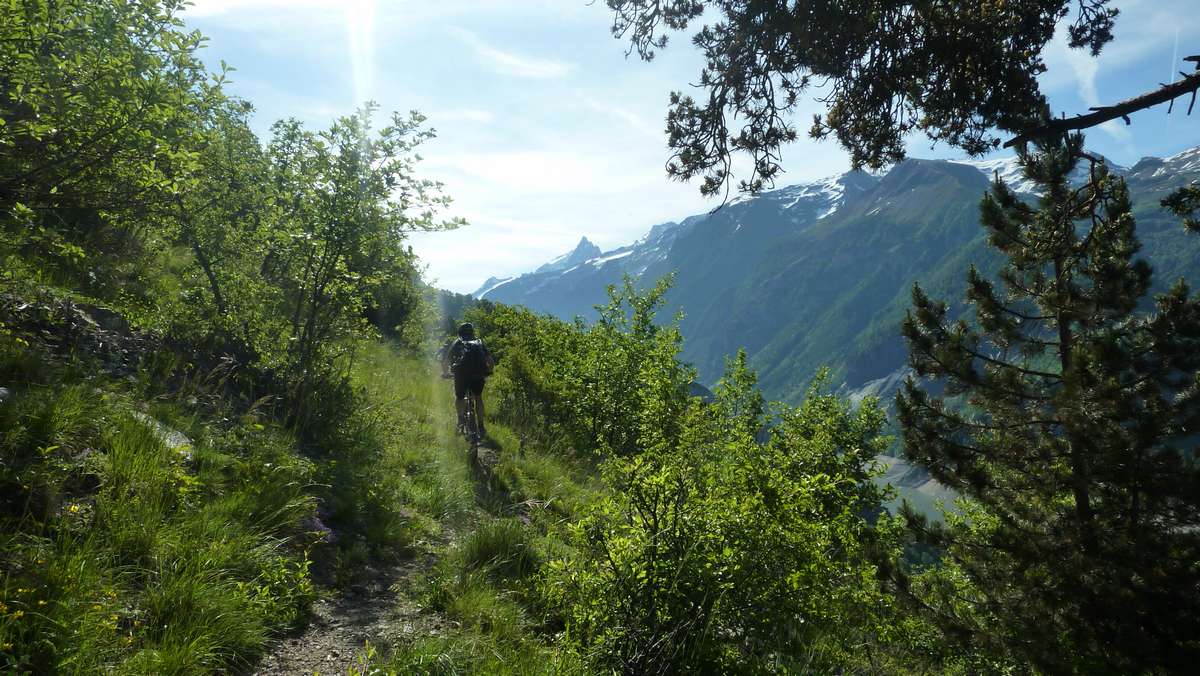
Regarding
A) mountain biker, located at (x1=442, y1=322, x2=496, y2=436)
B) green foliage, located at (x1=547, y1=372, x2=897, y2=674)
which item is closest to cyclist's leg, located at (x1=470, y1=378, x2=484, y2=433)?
mountain biker, located at (x1=442, y1=322, x2=496, y2=436)

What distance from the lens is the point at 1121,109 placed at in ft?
14.5

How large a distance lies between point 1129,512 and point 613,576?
8.87 m

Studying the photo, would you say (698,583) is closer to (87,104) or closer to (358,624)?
(358,624)

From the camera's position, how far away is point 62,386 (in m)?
5.14

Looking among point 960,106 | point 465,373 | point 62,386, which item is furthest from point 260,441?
point 960,106

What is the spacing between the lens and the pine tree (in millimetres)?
7672

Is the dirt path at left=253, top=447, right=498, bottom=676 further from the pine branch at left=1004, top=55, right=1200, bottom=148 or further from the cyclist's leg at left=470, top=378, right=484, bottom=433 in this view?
the pine branch at left=1004, top=55, right=1200, bottom=148

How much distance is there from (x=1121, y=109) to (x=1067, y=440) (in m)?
6.69

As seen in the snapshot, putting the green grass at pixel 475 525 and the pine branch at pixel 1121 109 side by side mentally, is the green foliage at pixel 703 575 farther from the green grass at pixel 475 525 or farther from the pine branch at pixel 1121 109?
the pine branch at pixel 1121 109

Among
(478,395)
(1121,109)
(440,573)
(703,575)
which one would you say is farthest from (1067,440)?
(478,395)

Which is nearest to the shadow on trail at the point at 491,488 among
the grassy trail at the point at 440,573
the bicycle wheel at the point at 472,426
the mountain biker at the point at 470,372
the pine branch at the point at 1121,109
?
the grassy trail at the point at 440,573

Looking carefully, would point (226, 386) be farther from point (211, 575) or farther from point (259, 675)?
point (259, 675)

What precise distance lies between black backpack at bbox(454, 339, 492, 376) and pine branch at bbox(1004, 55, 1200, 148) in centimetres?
1008

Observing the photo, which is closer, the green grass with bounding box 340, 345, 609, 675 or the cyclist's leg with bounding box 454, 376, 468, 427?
the green grass with bounding box 340, 345, 609, 675
